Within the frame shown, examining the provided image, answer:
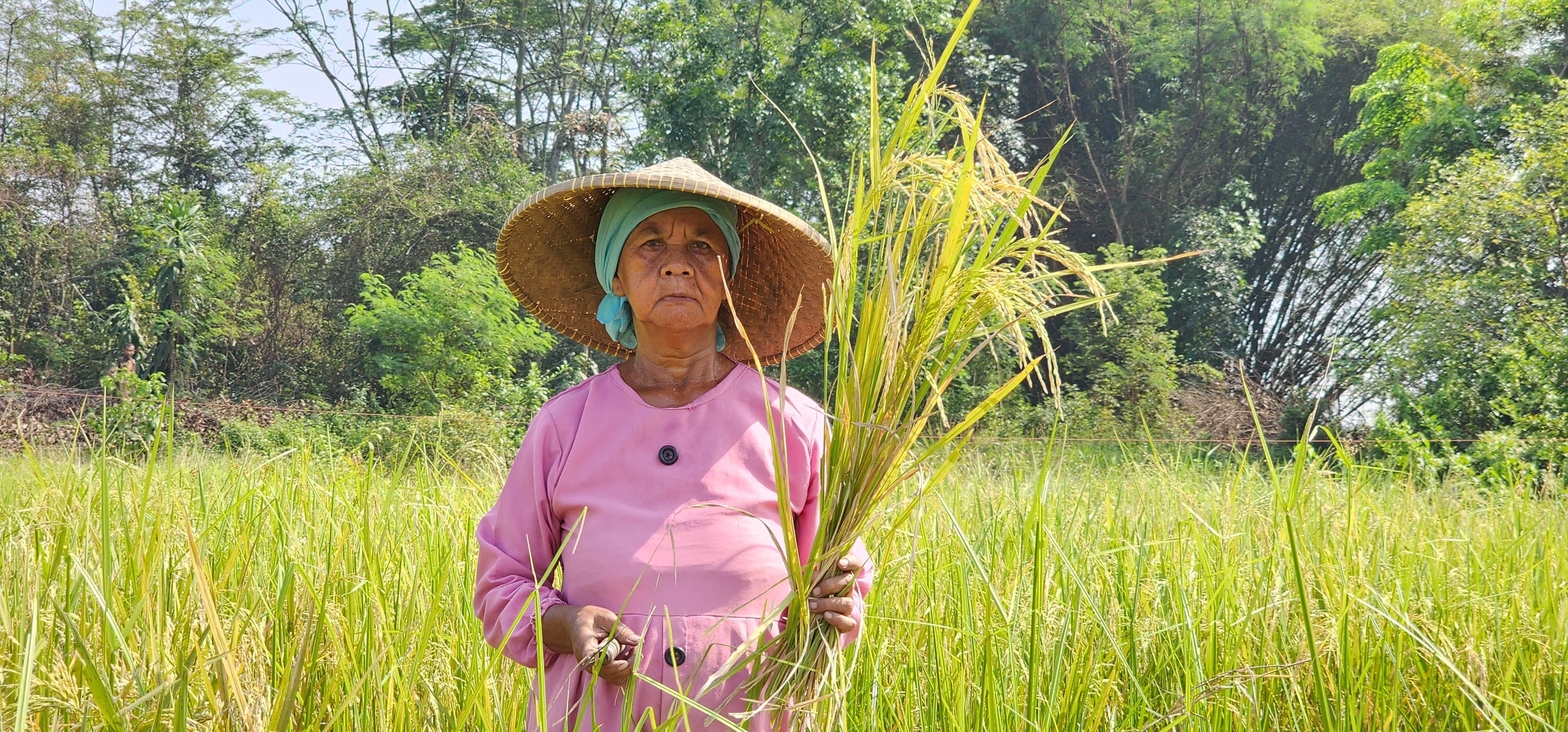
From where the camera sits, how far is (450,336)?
11719 mm

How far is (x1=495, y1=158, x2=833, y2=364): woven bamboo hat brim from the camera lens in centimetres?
158

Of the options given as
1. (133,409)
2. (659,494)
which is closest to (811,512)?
(659,494)

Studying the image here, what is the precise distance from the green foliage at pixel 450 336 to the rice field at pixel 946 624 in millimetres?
9327

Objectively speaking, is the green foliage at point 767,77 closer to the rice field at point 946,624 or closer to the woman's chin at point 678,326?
the rice field at point 946,624

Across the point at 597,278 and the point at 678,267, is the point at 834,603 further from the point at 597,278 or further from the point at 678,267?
the point at 597,278

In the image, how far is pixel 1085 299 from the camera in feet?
3.39

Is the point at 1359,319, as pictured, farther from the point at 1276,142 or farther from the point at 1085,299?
the point at 1085,299

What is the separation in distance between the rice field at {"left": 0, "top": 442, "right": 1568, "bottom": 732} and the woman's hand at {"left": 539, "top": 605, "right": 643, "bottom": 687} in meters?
0.11

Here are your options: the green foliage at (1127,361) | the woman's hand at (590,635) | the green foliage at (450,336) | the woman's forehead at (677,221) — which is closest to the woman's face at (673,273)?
the woman's forehead at (677,221)

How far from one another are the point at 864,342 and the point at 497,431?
8547 millimetres

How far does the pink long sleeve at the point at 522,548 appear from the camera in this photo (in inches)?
50.1

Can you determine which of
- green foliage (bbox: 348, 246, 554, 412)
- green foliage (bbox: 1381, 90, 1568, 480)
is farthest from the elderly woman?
green foliage (bbox: 348, 246, 554, 412)

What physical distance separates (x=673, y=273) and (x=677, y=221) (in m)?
0.09

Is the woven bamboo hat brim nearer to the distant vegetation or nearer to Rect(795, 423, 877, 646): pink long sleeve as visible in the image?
Rect(795, 423, 877, 646): pink long sleeve
